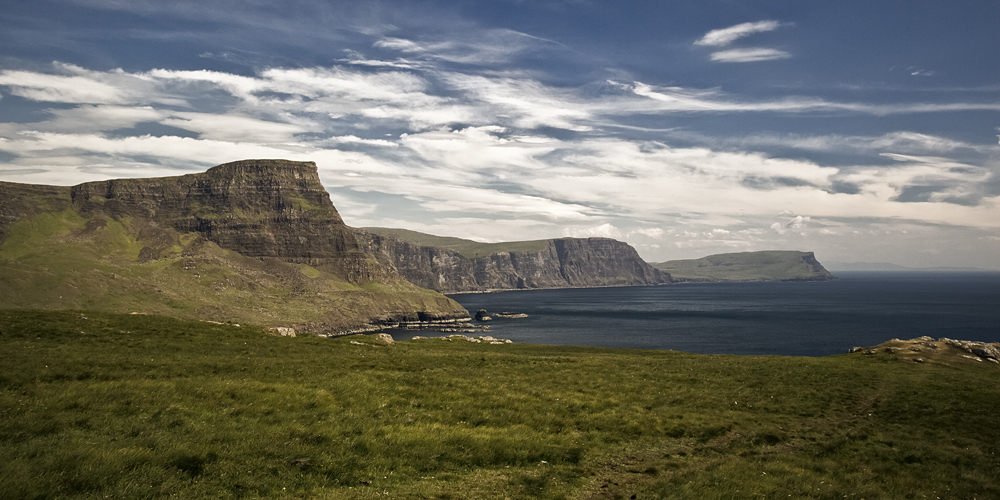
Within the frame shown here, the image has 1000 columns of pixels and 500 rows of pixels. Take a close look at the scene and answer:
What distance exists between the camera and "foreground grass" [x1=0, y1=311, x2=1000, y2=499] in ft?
43.8

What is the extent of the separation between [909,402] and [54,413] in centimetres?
4662

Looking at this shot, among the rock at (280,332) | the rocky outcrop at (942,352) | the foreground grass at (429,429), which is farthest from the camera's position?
the rocky outcrop at (942,352)

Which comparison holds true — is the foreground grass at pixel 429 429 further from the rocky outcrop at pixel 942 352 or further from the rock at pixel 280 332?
the rocky outcrop at pixel 942 352

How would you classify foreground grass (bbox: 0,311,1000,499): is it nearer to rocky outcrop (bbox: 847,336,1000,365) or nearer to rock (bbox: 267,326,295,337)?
rock (bbox: 267,326,295,337)

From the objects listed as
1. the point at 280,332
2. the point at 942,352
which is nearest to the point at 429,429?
the point at 280,332

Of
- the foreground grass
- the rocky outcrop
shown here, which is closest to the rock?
the foreground grass

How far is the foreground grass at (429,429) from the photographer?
43.8 feet

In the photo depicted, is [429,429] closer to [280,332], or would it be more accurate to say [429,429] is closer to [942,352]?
[280,332]

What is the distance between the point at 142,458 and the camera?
42.1ft

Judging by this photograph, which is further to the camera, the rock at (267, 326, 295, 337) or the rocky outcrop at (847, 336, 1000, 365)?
the rocky outcrop at (847, 336, 1000, 365)

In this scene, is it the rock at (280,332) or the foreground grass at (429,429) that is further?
the rock at (280,332)

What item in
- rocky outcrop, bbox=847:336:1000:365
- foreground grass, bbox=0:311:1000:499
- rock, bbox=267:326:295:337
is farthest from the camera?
rocky outcrop, bbox=847:336:1000:365

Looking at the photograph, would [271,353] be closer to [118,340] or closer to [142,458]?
[118,340]

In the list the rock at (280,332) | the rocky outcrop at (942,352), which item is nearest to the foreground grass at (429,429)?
the rock at (280,332)
